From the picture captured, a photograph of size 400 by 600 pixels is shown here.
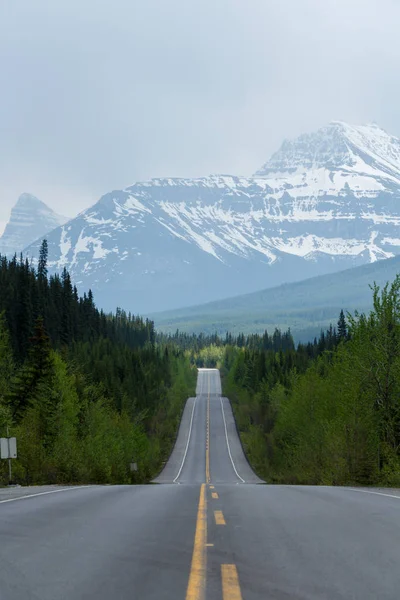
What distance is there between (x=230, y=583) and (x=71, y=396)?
50.9m

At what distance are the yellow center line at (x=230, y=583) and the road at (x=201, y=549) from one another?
10 mm

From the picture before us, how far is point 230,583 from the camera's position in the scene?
7730 mm

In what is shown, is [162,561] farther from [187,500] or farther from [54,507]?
[187,500]

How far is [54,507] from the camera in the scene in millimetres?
15391

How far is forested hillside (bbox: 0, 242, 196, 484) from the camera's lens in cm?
4159

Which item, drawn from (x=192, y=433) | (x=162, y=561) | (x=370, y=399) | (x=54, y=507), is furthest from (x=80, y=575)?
(x=192, y=433)

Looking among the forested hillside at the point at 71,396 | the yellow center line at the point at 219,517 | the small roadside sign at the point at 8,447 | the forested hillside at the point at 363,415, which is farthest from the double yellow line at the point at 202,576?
the forested hillside at the point at 71,396

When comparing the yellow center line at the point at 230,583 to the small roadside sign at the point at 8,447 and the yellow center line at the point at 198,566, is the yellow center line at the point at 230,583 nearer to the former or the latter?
the yellow center line at the point at 198,566

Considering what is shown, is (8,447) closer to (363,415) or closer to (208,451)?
(363,415)

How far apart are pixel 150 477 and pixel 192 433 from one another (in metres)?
39.8

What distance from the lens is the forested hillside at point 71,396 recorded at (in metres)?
41.6

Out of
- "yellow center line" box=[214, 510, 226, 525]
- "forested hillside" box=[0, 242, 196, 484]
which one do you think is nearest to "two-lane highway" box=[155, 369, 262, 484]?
"forested hillside" box=[0, 242, 196, 484]

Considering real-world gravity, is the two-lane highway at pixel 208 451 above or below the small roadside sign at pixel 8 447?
below

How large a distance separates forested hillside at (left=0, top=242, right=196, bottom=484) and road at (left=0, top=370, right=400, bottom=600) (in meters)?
22.1
